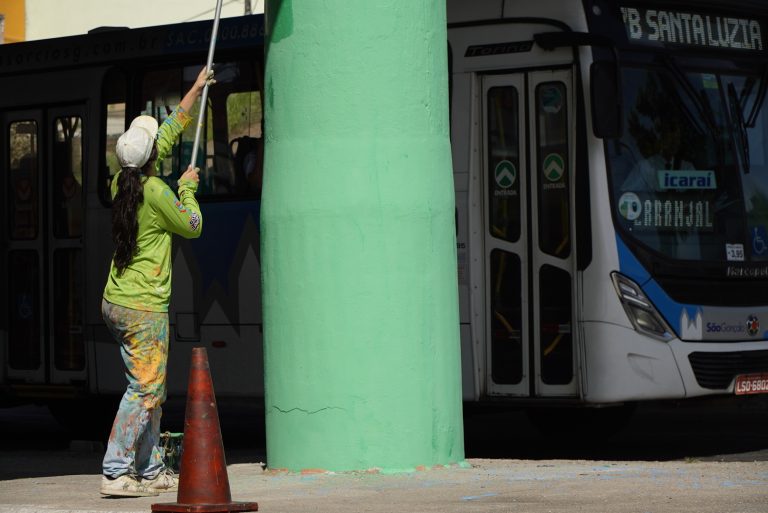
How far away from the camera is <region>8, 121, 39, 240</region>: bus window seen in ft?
51.7

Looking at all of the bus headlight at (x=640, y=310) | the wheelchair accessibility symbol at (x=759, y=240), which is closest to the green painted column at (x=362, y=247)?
the bus headlight at (x=640, y=310)

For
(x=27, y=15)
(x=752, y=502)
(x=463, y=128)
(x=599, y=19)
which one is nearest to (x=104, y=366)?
(x=463, y=128)

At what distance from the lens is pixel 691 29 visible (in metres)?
13.1

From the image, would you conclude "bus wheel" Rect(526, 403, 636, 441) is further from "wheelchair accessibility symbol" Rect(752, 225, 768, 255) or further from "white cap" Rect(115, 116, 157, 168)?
"white cap" Rect(115, 116, 157, 168)

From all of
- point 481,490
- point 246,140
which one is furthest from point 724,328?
point 481,490

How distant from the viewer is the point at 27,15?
34.1 m

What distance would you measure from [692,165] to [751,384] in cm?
168

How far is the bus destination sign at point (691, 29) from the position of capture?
12.8 meters

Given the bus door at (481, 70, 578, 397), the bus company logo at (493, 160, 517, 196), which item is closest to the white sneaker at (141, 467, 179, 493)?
the bus door at (481, 70, 578, 397)

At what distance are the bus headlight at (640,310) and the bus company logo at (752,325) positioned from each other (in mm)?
773

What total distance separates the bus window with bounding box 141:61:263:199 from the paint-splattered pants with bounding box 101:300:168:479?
488 centimetres

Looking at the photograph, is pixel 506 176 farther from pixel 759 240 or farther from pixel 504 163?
pixel 759 240

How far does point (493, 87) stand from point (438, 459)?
385cm

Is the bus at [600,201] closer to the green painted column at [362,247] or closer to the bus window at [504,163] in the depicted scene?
the bus window at [504,163]
